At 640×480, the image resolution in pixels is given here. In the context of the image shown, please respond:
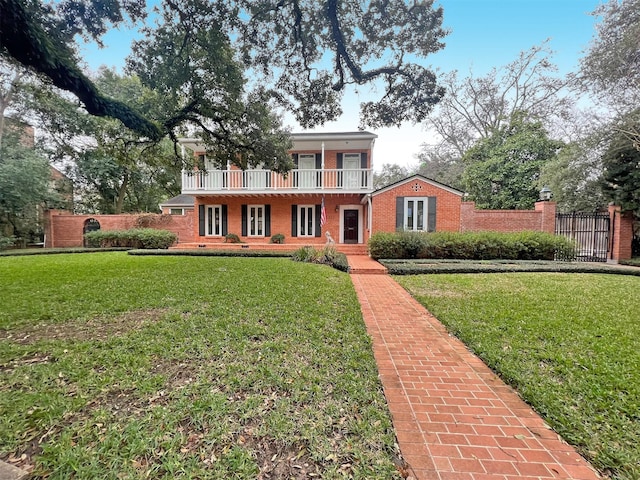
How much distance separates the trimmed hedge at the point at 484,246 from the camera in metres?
11.0

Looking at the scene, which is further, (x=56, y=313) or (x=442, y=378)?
(x=56, y=313)

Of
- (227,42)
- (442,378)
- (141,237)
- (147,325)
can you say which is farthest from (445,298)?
(141,237)

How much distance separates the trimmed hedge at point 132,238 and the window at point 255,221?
416cm

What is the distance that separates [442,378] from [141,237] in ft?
53.1

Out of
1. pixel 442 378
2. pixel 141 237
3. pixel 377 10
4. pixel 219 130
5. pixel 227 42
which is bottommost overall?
pixel 442 378

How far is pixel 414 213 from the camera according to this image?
42.9ft

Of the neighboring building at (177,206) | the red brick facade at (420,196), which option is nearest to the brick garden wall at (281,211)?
the red brick facade at (420,196)

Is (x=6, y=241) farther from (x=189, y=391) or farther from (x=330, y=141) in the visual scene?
(x=189, y=391)

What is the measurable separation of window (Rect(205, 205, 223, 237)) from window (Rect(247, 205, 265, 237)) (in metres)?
1.75

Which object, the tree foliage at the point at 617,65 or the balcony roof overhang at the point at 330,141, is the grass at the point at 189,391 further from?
the tree foliage at the point at 617,65

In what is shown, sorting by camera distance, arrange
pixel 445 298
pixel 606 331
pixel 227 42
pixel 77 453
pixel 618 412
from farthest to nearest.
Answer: pixel 227 42 → pixel 445 298 → pixel 606 331 → pixel 618 412 → pixel 77 453

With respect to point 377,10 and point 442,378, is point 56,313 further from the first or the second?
point 377,10

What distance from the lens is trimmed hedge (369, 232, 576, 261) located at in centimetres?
1101

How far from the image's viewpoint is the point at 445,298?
583 centimetres
